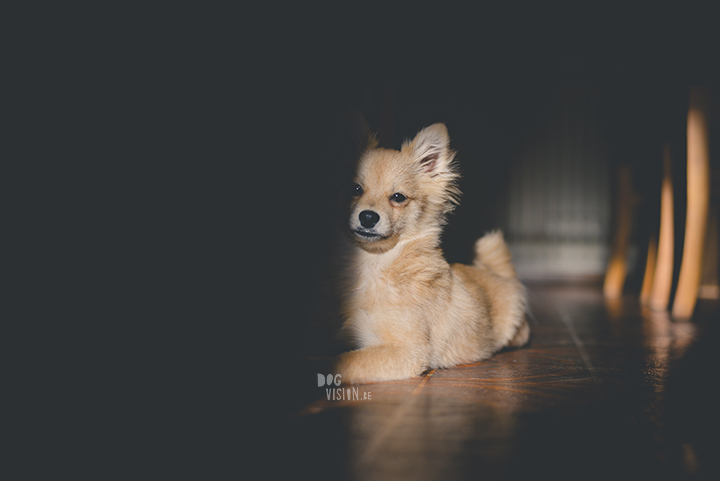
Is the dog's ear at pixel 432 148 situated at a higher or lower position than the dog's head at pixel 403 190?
higher

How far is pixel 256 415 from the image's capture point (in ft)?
4.17

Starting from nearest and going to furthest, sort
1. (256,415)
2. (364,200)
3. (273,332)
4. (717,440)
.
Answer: (717,440)
(256,415)
(364,200)
(273,332)

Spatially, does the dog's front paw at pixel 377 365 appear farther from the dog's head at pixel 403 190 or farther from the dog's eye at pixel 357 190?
the dog's eye at pixel 357 190

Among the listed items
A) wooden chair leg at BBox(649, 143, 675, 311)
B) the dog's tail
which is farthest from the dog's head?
wooden chair leg at BBox(649, 143, 675, 311)

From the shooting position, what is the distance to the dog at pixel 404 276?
1714 millimetres

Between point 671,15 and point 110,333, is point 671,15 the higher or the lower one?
the higher one

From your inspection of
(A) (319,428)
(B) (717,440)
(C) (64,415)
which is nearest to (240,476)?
(A) (319,428)

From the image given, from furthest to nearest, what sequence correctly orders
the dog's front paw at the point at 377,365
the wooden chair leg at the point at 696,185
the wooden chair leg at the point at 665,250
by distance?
the wooden chair leg at the point at 665,250, the wooden chair leg at the point at 696,185, the dog's front paw at the point at 377,365

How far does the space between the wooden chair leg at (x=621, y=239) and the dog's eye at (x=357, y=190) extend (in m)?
3.17

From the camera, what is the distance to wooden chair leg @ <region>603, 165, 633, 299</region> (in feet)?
14.2

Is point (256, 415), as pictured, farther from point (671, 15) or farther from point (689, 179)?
point (671, 15)

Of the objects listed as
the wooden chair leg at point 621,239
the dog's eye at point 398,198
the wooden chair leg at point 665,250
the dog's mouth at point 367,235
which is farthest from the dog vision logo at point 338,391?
the wooden chair leg at point 621,239

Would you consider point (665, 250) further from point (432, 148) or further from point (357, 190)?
point (357, 190)

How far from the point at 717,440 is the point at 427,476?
2.27 ft
